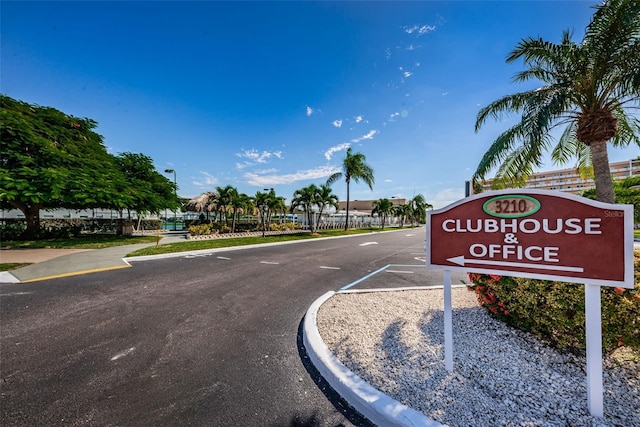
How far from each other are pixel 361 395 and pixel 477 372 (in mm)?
1426

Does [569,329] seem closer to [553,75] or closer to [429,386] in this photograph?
[429,386]

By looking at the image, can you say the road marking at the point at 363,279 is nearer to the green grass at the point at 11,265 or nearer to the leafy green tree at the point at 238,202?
the green grass at the point at 11,265

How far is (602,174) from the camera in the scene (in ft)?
16.0

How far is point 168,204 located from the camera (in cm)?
2070

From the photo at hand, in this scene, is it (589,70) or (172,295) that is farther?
(172,295)

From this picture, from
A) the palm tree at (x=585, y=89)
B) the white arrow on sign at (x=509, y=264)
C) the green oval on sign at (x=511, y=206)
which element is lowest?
the white arrow on sign at (x=509, y=264)

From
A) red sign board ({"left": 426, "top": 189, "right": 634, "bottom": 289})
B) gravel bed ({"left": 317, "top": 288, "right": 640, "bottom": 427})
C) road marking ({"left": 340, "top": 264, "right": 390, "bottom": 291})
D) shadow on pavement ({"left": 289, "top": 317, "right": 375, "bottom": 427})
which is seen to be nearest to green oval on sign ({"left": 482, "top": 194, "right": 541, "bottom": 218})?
red sign board ({"left": 426, "top": 189, "right": 634, "bottom": 289})

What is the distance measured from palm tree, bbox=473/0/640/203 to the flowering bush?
135 inches

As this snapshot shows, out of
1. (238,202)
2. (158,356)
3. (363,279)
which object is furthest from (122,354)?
(238,202)

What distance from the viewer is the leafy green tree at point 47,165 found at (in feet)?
42.1

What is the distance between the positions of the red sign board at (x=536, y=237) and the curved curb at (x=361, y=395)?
162 cm

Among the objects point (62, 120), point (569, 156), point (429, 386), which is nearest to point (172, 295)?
point (429, 386)

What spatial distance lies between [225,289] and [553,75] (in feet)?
31.6

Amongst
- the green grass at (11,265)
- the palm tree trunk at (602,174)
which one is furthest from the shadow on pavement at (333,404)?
the green grass at (11,265)
